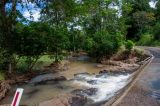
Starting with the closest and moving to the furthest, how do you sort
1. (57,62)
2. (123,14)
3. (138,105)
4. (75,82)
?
(138,105)
(75,82)
(57,62)
(123,14)

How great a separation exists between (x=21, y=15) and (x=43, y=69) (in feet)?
21.4

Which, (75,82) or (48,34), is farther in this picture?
(48,34)

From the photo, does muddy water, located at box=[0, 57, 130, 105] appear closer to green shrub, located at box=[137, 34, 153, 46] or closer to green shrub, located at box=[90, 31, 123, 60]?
green shrub, located at box=[90, 31, 123, 60]

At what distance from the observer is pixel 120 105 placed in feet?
35.3

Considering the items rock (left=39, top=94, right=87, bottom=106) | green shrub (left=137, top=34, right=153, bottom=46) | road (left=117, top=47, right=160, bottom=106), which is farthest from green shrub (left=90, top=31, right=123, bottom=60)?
green shrub (left=137, top=34, right=153, bottom=46)

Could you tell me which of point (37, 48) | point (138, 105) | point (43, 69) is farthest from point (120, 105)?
point (43, 69)

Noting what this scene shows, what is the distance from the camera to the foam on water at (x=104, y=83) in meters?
15.2

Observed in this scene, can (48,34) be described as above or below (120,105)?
above

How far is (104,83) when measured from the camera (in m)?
19.5

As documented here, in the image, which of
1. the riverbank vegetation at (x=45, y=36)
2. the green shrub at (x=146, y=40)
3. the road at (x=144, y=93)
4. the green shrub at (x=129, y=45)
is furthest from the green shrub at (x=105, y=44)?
the green shrub at (x=146, y=40)

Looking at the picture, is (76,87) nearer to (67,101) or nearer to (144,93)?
(67,101)

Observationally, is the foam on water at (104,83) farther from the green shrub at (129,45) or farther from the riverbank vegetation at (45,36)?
the green shrub at (129,45)

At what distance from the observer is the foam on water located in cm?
1517

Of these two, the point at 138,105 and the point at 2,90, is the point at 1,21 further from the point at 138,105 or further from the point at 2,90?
the point at 138,105
